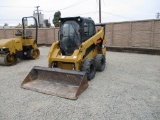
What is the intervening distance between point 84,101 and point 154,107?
150 centimetres

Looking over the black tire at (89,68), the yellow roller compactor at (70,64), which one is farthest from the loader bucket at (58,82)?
the black tire at (89,68)

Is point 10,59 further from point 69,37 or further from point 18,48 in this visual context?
point 69,37

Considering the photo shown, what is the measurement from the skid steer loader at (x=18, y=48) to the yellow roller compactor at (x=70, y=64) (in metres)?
2.99

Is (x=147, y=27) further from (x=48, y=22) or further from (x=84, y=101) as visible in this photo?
(x=48, y=22)

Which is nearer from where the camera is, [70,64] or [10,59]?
[70,64]

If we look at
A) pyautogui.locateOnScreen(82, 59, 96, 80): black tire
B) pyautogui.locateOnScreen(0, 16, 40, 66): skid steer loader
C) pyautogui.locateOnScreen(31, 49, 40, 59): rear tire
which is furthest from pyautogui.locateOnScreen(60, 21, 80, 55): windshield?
pyautogui.locateOnScreen(31, 49, 40, 59): rear tire

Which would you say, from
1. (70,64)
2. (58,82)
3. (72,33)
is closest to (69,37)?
(72,33)

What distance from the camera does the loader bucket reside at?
421 cm

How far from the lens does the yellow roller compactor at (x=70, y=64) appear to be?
440cm

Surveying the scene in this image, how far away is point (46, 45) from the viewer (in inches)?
600

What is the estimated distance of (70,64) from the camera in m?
5.29

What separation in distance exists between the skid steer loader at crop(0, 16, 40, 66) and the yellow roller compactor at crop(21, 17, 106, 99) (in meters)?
2.99

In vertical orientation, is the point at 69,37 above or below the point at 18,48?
above

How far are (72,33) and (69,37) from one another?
17cm
